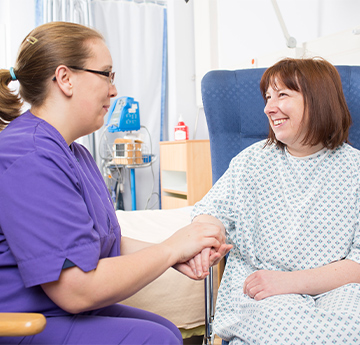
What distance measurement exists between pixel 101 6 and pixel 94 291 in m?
4.03

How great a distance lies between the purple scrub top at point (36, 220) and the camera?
0.72 meters

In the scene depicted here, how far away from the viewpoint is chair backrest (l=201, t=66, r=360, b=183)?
5.11 ft

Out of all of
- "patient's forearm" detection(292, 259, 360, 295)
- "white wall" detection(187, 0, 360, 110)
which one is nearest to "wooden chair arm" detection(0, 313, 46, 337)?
"patient's forearm" detection(292, 259, 360, 295)

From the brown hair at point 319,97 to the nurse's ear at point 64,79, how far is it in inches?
27.8

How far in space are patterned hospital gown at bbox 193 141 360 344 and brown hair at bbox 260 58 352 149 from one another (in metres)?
0.07

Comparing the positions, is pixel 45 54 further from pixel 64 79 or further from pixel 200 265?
pixel 200 265

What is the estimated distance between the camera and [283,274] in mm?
1092

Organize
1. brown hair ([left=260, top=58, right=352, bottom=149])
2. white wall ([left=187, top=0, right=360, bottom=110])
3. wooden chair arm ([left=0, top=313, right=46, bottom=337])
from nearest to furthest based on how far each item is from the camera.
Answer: wooden chair arm ([left=0, top=313, right=46, bottom=337]), brown hair ([left=260, top=58, right=352, bottom=149]), white wall ([left=187, top=0, right=360, bottom=110])

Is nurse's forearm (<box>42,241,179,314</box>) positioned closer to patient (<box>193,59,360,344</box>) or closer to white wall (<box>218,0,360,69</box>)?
patient (<box>193,59,360,344</box>)

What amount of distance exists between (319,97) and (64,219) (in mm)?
903

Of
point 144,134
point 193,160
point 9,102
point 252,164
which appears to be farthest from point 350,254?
point 144,134

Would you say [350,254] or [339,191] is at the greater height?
[339,191]

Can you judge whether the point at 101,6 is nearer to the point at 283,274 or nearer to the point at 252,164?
the point at 252,164

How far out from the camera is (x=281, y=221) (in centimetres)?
121
